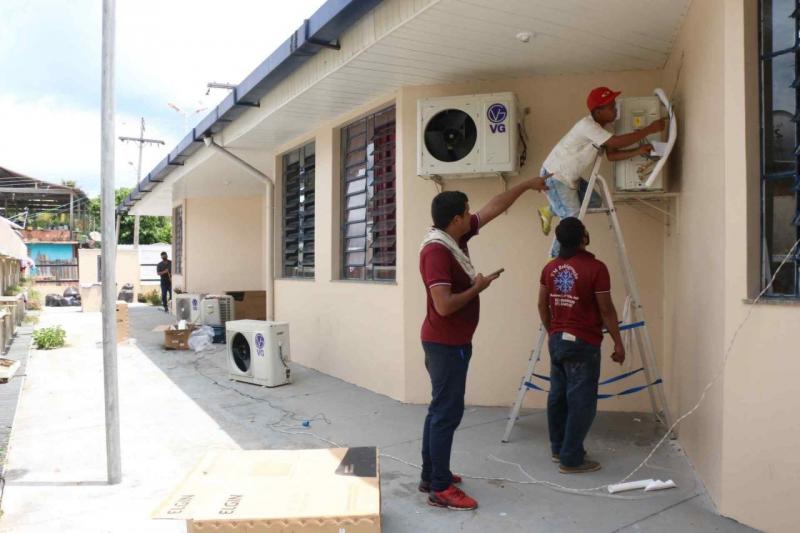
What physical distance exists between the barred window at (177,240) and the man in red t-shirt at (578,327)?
1311 centimetres

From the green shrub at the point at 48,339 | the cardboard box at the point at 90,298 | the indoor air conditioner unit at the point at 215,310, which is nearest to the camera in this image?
the green shrub at the point at 48,339

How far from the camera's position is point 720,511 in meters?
3.05

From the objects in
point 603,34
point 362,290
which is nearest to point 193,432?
point 362,290

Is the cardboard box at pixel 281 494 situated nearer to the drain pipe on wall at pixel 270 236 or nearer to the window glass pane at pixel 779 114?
the window glass pane at pixel 779 114

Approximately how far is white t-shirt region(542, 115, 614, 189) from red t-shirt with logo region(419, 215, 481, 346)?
1376mm

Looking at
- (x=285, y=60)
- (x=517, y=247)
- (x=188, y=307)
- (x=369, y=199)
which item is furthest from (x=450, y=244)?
(x=188, y=307)

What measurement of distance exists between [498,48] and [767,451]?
129 inches

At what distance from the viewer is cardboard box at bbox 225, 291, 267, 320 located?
1110cm

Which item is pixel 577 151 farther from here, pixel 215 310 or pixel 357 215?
pixel 215 310

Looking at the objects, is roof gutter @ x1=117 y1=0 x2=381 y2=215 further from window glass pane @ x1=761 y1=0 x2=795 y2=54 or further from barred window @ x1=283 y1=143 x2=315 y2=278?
window glass pane @ x1=761 y1=0 x2=795 y2=54

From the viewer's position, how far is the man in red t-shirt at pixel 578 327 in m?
3.60

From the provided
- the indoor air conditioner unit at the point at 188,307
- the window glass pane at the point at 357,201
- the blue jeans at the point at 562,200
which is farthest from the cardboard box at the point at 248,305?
the blue jeans at the point at 562,200

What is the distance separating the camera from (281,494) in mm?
2523

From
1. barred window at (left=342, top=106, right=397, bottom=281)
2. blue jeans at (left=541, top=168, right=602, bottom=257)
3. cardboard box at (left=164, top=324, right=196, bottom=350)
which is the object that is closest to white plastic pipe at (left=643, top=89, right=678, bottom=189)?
blue jeans at (left=541, top=168, right=602, bottom=257)
